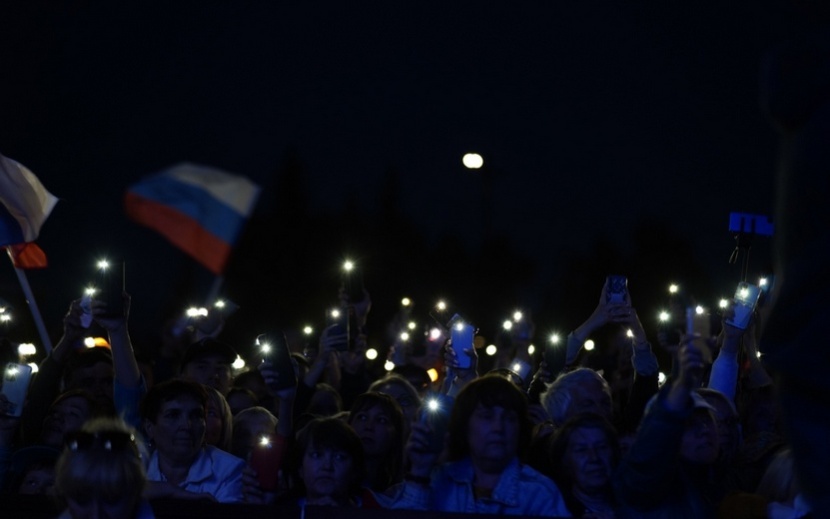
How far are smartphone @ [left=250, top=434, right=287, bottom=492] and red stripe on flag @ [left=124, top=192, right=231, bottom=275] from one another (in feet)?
10.4

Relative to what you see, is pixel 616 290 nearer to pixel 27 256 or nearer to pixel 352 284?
pixel 352 284

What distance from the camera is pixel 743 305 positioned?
7965mm

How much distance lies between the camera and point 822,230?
6.22ft

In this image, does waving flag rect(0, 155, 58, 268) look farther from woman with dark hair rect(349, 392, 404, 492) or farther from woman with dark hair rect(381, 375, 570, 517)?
woman with dark hair rect(381, 375, 570, 517)

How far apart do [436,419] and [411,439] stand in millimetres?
318

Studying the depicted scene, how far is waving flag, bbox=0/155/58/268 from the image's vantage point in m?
10.1

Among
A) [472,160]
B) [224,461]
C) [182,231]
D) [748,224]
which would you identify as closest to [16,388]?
[224,461]

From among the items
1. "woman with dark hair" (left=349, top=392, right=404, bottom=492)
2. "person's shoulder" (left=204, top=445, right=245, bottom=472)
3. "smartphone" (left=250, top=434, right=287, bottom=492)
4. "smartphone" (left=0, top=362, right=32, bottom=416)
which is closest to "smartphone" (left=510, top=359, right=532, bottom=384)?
"woman with dark hair" (left=349, top=392, right=404, bottom=492)

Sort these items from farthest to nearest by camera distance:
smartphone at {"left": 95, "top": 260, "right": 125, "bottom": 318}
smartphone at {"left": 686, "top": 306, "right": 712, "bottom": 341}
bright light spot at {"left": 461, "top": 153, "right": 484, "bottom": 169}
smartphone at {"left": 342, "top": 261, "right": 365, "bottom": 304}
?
1. bright light spot at {"left": 461, "top": 153, "right": 484, "bottom": 169}
2. smartphone at {"left": 342, "top": 261, "right": 365, "bottom": 304}
3. smartphone at {"left": 95, "top": 260, "right": 125, "bottom": 318}
4. smartphone at {"left": 686, "top": 306, "right": 712, "bottom": 341}

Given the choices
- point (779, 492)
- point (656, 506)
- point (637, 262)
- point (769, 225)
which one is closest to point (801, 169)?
point (656, 506)

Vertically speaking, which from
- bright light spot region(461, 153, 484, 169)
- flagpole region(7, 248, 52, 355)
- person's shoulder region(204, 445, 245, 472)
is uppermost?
bright light spot region(461, 153, 484, 169)

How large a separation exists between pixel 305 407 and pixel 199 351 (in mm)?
961

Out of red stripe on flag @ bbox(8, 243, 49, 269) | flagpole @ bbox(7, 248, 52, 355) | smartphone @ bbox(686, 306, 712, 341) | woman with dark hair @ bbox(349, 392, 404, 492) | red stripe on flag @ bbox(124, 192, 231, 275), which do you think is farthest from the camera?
red stripe on flag @ bbox(8, 243, 49, 269)

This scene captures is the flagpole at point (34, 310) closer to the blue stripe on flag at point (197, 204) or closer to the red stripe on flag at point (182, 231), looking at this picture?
the red stripe on flag at point (182, 231)
